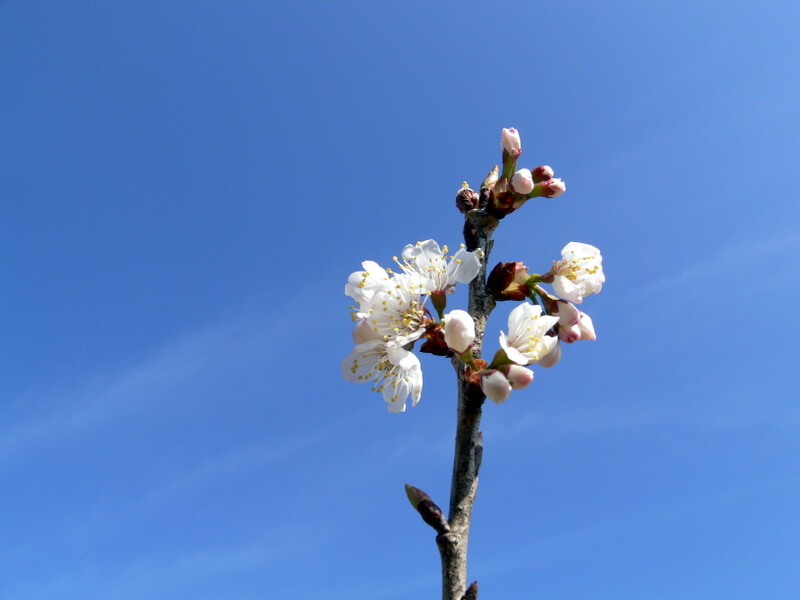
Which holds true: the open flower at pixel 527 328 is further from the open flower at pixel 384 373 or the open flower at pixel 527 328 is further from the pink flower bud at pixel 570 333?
the open flower at pixel 384 373

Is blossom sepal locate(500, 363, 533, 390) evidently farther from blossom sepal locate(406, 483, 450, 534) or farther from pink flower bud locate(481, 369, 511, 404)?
blossom sepal locate(406, 483, 450, 534)

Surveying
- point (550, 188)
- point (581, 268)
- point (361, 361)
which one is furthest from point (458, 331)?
point (550, 188)

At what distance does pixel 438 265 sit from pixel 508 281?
0.99 ft

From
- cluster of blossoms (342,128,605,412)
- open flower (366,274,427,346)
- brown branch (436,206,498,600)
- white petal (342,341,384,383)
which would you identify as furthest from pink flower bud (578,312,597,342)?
white petal (342,341,384,383)

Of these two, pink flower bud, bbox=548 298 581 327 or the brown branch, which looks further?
pink flower bud, bbox=548 298 581 327

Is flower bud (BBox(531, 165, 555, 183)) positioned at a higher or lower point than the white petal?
higher

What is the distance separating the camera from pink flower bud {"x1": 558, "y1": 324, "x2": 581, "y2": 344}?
2162mm

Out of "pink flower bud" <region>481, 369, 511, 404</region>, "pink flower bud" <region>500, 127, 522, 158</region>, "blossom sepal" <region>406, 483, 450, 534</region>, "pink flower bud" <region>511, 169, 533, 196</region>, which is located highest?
"pink flower bud" <region>500, 127, 522, 158</region>

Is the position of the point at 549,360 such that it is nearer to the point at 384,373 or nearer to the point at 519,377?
the point at 519,377

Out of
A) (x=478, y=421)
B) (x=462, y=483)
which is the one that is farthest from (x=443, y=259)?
(x=462, y=483)

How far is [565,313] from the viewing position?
7.18 feet

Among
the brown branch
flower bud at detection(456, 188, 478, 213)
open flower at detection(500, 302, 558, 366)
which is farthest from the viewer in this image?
flower bud at detection(456, 188, 478, 213)

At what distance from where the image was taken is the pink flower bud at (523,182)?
7.50 feet

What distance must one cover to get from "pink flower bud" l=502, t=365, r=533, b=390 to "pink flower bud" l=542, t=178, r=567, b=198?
35.3 inches
